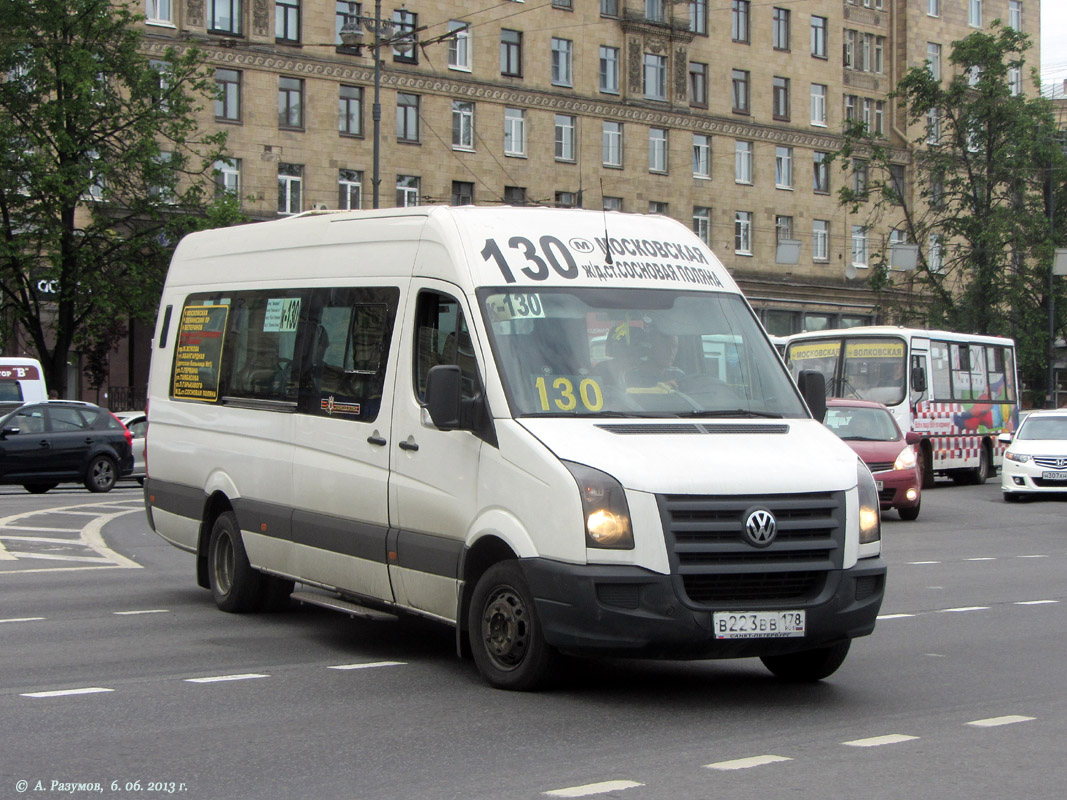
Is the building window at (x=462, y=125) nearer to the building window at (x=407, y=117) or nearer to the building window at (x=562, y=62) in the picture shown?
the building window at (x=407, y=117)

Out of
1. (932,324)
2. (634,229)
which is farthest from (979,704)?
(932,324)

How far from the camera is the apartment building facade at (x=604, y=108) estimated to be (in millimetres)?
50562

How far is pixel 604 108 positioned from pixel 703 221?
6358mm

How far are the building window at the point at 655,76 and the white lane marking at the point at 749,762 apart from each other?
55.0 metres

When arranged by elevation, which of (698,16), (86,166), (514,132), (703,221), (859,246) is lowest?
(86,166)

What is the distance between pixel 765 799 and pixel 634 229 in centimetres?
420

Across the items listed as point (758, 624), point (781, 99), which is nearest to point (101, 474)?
point (758, 624)

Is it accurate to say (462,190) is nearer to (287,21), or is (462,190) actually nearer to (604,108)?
(604,108)

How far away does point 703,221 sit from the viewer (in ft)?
203

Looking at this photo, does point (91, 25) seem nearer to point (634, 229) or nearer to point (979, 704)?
point (634, 229)

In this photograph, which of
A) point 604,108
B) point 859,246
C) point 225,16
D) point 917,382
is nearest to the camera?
point 917,382

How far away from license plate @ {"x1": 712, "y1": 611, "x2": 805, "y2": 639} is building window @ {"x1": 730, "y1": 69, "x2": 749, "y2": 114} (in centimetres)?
5711

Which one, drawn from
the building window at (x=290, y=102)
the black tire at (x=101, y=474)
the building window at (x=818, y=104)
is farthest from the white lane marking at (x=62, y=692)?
the building window at (x=818, y=104)

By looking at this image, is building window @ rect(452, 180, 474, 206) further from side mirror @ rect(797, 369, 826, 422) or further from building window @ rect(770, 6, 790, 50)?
side mirror @ rect(797, 369, 826, 422)
